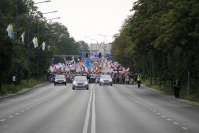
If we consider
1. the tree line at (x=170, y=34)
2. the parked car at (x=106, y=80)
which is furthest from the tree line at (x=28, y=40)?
the tree line at (x=170, y=34)

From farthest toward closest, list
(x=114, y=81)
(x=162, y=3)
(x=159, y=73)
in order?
(x=114, y=81) < (x=159, y=73) < (x=162, y=3)

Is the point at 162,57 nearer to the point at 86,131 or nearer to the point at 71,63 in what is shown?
the point at 86,131

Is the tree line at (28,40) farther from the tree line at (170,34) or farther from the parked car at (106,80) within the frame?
the tree line at (170,34)

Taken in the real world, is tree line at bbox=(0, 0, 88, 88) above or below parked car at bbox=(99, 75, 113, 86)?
above

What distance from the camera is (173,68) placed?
158ft

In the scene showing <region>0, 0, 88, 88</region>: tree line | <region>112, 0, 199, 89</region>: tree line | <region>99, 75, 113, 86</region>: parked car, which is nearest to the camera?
<region>112, 0, 199, 89</region>: tree line

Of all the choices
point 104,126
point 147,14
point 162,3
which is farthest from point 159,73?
point 104,126

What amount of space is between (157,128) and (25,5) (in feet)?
336

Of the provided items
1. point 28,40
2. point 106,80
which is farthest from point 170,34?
point 106,80

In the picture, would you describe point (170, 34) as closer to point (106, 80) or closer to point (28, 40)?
point (28, 40)

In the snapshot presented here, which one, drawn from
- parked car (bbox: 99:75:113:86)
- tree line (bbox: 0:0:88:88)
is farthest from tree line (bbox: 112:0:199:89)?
parked car (bbox: 99:75:113:86)

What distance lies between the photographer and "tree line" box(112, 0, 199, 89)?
3918 cm

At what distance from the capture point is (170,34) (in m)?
41.2

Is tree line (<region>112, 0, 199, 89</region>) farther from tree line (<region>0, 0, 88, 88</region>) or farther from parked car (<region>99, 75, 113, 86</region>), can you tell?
parked car (<region>99, 75, 113, 86</region>)
